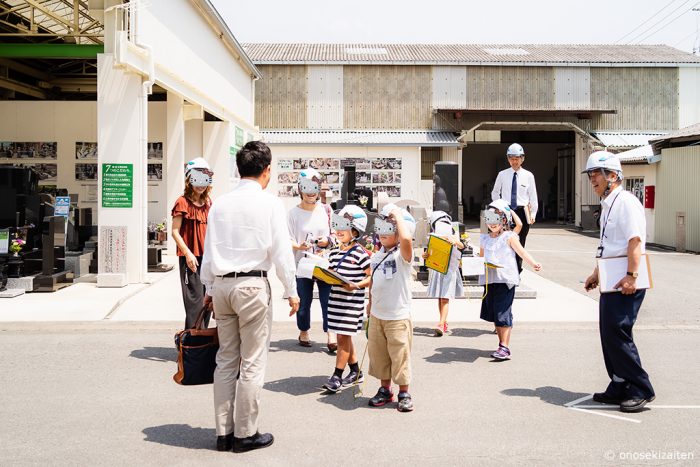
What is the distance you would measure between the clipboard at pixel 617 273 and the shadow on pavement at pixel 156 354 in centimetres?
433

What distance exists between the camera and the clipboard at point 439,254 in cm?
717

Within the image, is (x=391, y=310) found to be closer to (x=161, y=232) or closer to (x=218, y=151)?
(x=161, y=232)

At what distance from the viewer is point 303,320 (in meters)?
8.02

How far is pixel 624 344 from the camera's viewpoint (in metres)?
5.70

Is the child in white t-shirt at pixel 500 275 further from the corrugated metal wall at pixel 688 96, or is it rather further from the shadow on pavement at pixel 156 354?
the corrugated metal wall at pixel 688 96

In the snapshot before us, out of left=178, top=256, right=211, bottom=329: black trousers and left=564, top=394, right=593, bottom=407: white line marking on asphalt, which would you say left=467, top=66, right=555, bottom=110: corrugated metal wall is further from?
left=564, top=394, right=593, bottom=407: white line marking on asphalt

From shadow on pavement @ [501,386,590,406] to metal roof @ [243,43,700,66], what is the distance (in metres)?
26.3

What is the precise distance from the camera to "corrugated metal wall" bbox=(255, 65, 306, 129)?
3152 centimetres

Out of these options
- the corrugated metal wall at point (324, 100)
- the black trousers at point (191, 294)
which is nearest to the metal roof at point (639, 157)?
the corrugated metal wall at point (324, 100)

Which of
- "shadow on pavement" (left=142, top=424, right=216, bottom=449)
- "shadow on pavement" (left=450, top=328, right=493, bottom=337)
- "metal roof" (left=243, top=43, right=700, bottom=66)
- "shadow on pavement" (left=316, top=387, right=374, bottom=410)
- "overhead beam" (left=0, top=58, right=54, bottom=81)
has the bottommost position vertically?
"shadow on pavement" (left=142, top=424, right=216, bottom=449)

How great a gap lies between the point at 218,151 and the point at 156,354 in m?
14.5

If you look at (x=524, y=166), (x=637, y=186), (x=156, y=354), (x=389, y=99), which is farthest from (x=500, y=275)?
(x=524, y=166)

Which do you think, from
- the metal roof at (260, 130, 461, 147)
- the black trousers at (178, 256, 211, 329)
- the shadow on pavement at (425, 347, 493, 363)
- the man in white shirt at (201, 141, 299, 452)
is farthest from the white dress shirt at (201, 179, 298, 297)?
the metal roof at (260, 130, 461, 147)

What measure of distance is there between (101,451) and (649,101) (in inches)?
1251
